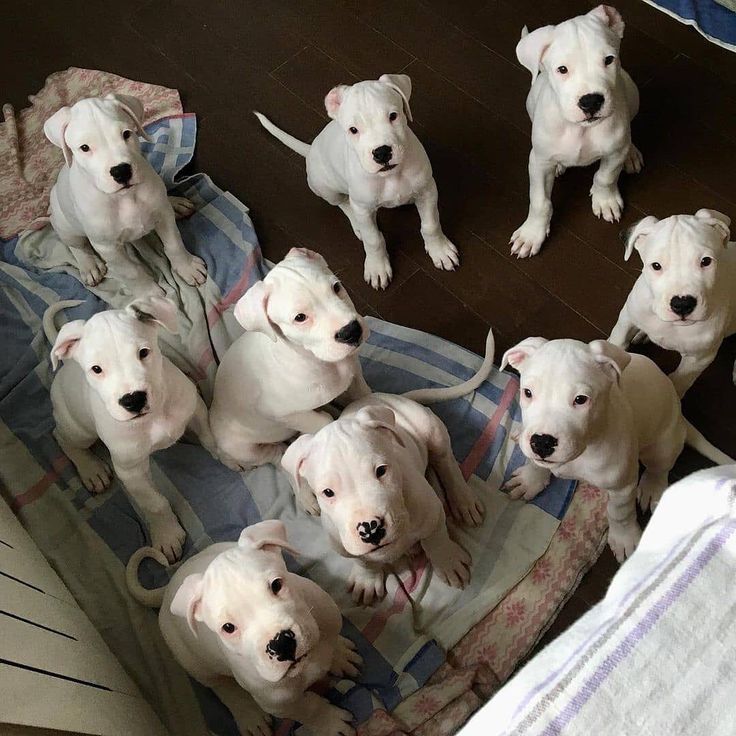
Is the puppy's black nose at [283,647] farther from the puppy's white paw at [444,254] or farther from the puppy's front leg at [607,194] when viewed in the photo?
the puppy's front leg at [607,194]

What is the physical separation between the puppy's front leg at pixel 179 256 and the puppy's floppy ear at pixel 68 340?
891mm

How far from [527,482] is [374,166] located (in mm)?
1268

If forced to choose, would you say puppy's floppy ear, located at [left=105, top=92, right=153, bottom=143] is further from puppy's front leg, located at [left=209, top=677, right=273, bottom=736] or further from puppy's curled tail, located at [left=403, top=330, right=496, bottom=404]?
puppy's front leg, located at [left=209, top=677, right=273, bottom=736]

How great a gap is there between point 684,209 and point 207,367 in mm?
2182

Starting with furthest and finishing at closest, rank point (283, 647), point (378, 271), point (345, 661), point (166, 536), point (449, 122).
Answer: point (449, 122)
point (378, 271)
point (166, 536)
point (345, 661)
point (283, 647)

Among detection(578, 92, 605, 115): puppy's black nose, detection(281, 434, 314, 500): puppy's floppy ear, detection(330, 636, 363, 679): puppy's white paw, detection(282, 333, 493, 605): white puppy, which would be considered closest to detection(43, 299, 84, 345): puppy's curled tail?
detection(282, 333, 493, 605): white puppy

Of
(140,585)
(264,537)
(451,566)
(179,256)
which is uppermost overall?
(264,537)

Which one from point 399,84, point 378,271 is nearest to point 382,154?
point 399,84

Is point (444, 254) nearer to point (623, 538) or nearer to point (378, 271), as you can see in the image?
point (378, 271)

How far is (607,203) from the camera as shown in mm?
3434

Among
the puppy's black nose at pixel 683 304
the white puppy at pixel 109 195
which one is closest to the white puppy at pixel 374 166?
the white puppy at pixel 109 195

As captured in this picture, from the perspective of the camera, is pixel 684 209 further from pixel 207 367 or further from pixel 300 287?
pixel 207 367

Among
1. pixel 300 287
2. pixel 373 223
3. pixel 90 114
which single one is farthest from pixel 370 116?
pixel 90 114

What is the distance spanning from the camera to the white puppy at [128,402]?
2.48 metres
